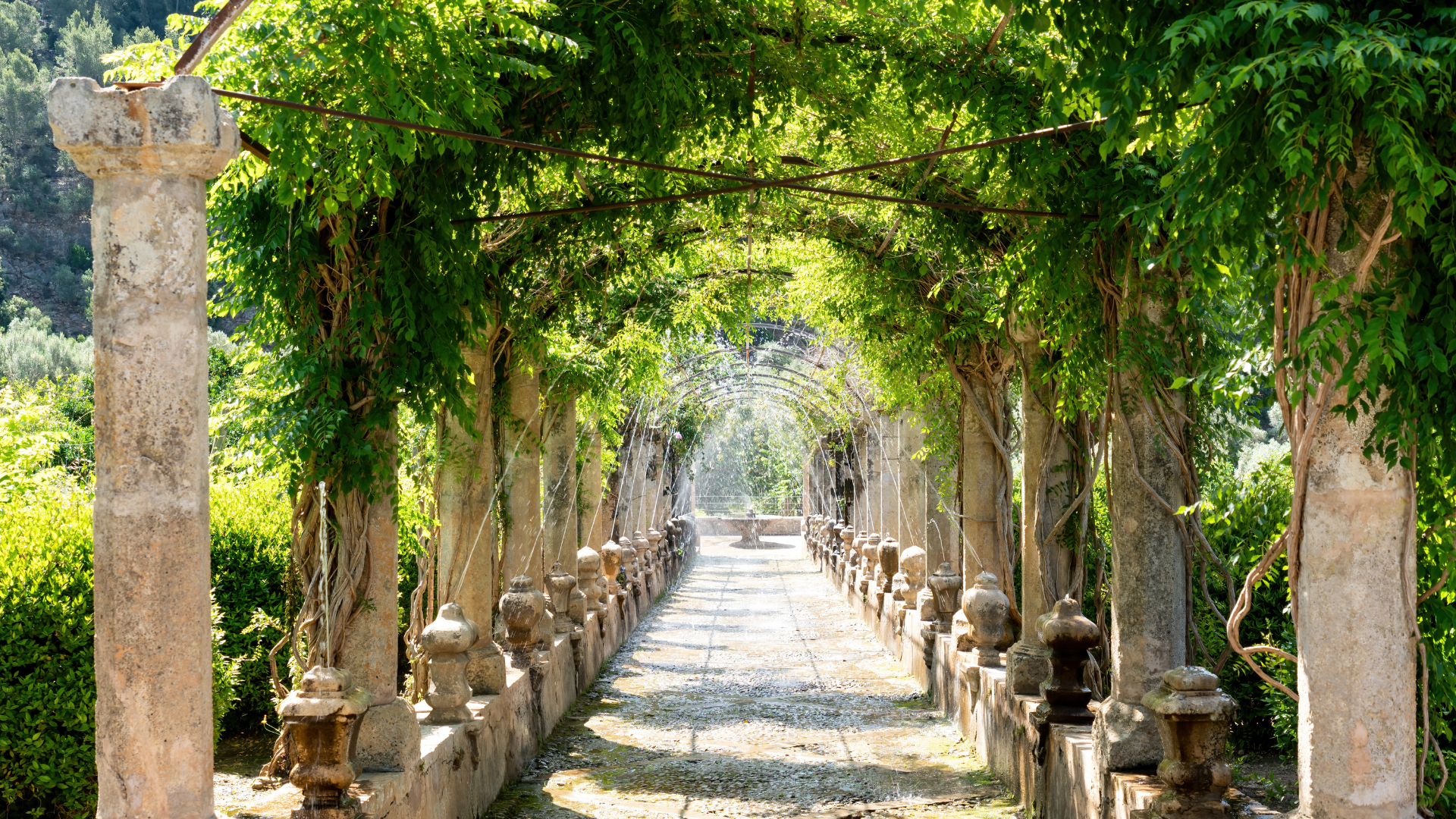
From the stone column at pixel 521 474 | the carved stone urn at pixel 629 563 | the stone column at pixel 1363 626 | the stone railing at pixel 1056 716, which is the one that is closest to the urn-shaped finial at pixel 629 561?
the carved stone urn at pixel 629 563

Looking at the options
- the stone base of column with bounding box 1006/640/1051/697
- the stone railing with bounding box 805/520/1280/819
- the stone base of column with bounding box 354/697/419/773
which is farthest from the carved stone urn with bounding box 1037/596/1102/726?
the stone base of column with bounding box 354/697/419/773

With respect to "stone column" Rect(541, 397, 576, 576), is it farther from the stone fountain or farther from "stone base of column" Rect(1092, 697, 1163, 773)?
the stone fountain

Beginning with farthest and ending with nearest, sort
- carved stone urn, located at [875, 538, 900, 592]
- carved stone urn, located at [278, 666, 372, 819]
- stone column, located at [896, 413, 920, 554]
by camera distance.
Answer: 1. carved stone urn, located at [875, 538, 900, 592]
2. stone column, located at [896, 413, 920, 554]
3. carved stone urn, located at [278, 666, 372, 819]

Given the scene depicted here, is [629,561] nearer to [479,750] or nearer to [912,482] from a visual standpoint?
[912,482]

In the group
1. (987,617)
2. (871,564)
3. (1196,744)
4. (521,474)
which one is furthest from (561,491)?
(1196,744)

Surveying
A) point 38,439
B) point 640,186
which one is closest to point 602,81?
point 640,186

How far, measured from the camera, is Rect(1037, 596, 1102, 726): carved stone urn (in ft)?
18.7

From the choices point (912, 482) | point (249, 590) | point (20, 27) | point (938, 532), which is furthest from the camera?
point (20, 27)

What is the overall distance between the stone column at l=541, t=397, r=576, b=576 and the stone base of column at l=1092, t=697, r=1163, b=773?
22.5 feet

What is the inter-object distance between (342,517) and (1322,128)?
3.58m

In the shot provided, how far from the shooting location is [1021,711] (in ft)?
20.3

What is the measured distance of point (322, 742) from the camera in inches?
161

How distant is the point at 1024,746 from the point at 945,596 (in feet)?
12.1

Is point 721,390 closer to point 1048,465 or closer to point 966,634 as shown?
point 966,634
